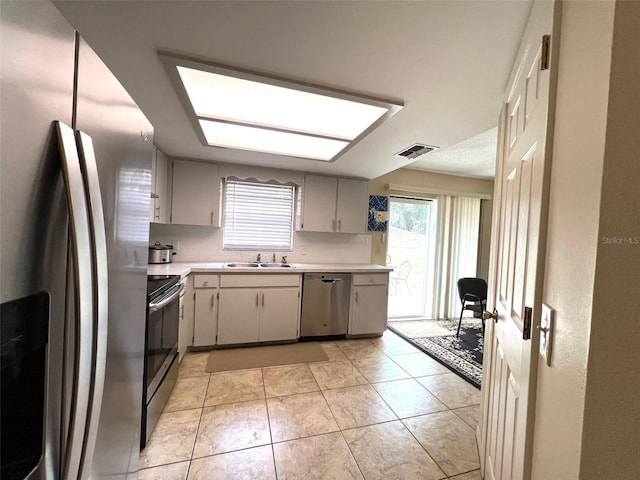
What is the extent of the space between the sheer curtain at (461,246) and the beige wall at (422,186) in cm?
16

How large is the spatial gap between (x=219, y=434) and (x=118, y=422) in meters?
1.19

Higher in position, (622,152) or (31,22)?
(31,22)

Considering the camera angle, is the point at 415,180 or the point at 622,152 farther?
the point at 415,180

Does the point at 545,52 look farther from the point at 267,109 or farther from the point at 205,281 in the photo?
the point at 205,281

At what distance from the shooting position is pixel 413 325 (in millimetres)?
4016

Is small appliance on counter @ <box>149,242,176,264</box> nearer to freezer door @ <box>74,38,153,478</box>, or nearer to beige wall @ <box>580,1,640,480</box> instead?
freezer door @ <box>74,38,153,478</box>

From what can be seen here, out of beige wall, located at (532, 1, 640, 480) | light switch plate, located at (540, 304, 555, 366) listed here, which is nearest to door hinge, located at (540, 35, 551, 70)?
beige wall, located at (532, 1, 640, 480)

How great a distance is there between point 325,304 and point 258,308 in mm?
832

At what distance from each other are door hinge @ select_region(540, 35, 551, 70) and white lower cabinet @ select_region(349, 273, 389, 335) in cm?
277

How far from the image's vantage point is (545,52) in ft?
2.55

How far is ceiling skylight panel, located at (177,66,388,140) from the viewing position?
1.52 meters

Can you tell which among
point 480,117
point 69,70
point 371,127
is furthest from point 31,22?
point 480,117

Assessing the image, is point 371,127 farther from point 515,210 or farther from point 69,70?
point 69,70

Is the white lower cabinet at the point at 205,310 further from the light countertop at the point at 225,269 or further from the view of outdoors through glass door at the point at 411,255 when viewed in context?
the view of outdoors through glass door at the point at 411,255
